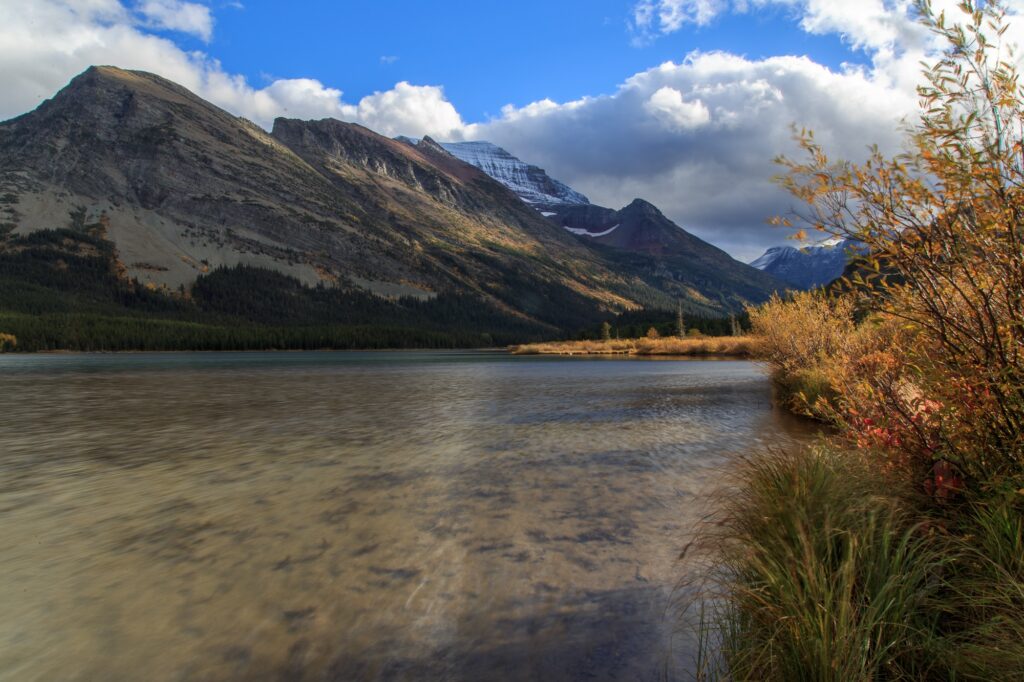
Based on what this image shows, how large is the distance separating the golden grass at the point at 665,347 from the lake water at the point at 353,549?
71.9m

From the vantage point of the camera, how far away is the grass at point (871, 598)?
4324mm

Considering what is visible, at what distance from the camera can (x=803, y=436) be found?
20.6 meters

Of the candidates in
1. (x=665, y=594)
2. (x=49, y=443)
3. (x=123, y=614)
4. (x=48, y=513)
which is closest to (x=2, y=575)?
(x=123, y=614)

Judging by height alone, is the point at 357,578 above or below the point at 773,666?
below

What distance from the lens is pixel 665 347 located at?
12206cm

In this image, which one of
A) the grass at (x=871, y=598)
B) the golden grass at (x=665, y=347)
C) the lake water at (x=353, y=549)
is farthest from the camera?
the golden grass at (x=665, y=347)

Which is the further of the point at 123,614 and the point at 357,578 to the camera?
the point at 357,578

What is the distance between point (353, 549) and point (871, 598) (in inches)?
316

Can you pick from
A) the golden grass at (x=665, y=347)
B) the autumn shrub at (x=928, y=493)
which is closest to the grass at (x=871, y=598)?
the autumn shrub at (x=928, y=493)

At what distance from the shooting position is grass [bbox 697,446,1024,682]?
4.32 m

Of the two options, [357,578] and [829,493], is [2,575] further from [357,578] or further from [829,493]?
[829,493]

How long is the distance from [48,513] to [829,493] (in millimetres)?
15900

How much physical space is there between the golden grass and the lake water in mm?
71934

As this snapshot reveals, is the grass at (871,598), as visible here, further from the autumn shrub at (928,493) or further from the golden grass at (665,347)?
the golden grass at (665,347)
